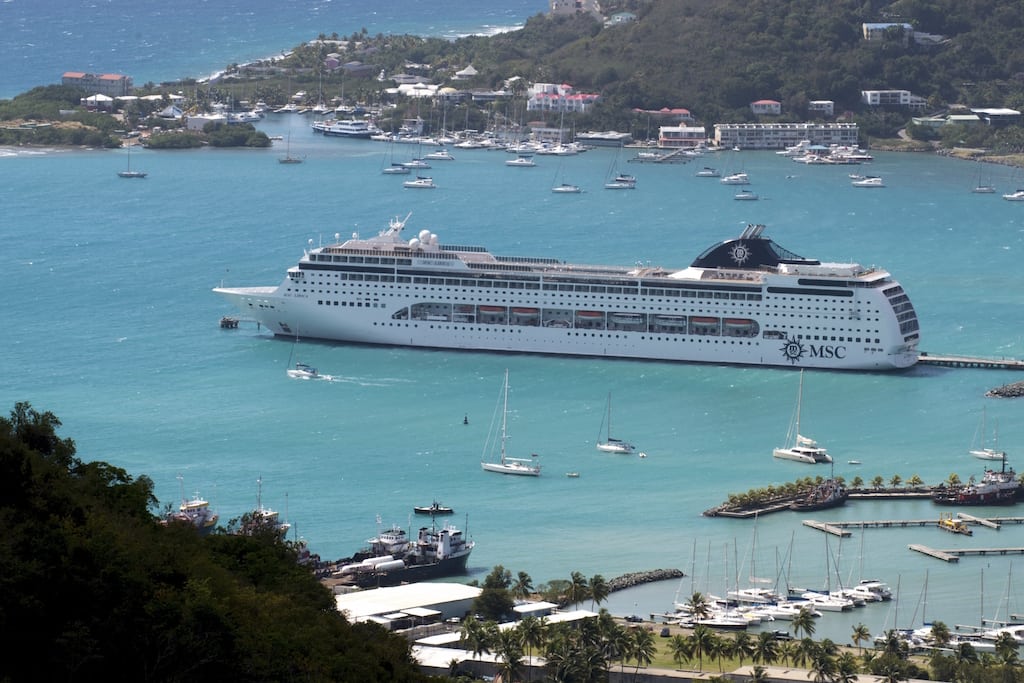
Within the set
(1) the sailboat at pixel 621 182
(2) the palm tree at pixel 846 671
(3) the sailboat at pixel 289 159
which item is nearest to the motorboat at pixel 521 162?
(1) the sailboat at pixel 621 182

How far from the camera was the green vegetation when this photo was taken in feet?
69.8

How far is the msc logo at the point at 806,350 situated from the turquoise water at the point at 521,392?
71 cm

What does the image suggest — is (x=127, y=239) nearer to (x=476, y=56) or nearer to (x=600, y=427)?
(x=600, y=427)

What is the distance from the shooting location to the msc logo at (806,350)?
51.9 m

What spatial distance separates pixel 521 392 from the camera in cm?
Answer: 4831

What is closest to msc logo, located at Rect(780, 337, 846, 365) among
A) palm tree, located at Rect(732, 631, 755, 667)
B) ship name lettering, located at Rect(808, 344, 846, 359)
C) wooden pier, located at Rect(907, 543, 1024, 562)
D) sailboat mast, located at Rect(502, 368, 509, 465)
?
ship name lettering, located at Rect(808, 344, 846, 359)

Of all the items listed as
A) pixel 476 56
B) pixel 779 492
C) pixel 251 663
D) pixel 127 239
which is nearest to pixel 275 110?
pixel 476 56

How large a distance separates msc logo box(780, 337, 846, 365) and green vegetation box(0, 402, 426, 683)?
2813cm

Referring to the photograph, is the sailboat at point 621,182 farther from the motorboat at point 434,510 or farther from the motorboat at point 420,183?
the motorboat at point 434,510

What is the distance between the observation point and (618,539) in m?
36.9

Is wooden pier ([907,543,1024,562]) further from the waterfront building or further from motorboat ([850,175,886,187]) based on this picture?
the waterfront building

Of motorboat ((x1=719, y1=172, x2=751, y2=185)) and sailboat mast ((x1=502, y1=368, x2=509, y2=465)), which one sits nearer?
sailboat mast ((x1=502, y1=368, x2=509, y2=465))

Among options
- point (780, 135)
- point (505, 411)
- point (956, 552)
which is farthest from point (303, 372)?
point (780, 135)

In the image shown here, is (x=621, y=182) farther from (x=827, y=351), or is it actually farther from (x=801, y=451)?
(x=801, y=451)
